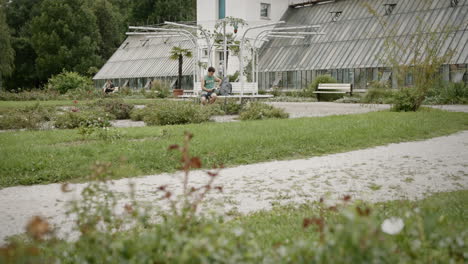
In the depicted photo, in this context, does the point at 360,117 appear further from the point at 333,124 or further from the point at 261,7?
the point at 261,7

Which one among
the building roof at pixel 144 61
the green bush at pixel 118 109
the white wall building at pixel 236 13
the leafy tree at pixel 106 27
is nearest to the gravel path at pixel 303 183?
the green bush at pixel 118 109

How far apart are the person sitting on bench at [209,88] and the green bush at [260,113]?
2.71 m

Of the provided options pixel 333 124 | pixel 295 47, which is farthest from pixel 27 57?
pixel 333 124

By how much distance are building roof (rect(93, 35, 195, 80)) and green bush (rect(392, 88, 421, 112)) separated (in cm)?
2638

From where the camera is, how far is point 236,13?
4294 centimetres

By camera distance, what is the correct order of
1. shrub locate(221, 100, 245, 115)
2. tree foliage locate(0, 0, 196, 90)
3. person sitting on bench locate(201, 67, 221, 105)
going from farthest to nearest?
tree foliage locate(0, 0, 196, 90), shrub locate(221, 100, 245, 115), person sitting on bench locate(201, 67, 221, 105)

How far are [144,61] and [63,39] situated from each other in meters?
16.0

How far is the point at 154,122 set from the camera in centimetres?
1538

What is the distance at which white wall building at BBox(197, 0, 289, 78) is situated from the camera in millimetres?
42906

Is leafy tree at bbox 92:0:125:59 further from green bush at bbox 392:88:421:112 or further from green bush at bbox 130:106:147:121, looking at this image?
green bush at bbox 392:88:421:112

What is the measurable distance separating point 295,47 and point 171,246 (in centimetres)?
3835

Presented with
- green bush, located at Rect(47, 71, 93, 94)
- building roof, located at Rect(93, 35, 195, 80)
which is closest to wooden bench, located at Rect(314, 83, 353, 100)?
building roof, located at Rect(93, 35, 195, 80)

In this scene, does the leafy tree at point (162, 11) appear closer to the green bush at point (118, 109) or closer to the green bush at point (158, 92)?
the green bush at point (158, 92)

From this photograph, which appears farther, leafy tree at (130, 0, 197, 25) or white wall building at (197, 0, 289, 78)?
leafy tree at (130, 0, 197, 25)
